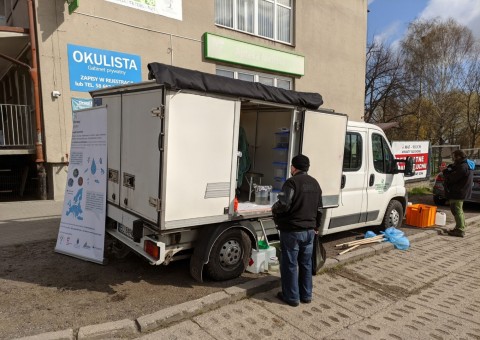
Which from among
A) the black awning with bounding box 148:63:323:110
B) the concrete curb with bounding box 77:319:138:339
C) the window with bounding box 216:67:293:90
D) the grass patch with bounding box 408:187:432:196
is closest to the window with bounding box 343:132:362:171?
the black awning with bounding box 148:63:323:110

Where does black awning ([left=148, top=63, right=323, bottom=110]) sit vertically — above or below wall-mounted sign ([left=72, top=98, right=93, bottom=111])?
below

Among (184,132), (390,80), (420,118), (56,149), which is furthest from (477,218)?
(390,80)

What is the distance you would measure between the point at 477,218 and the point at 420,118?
25534 mm

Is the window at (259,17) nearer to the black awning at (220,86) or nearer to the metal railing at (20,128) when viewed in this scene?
the metal railing at (20,128)

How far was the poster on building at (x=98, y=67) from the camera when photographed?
30.7ft

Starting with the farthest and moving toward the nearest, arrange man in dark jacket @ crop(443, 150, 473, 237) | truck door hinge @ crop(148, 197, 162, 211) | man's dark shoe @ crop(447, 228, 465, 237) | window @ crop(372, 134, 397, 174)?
man's dark shoe @ crop(447, 228, 465, 237), man in dark jacket @ crop(443, 150, 473, 237), window @ crop(372, 134, 397, 174), truck door hinge @ crop(148, 197, 162, 211)

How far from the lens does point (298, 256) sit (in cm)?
418

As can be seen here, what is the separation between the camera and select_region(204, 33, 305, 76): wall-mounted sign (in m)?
11.7

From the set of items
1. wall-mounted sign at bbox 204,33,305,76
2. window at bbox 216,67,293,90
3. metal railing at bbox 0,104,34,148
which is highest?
wall-mounted sign at bbox 204,33,305,76

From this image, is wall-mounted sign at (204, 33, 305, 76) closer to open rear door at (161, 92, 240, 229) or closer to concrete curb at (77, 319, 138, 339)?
open rear door at (161, 92, 240, 229)

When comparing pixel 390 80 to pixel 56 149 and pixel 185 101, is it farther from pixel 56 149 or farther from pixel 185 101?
pixel 185 101

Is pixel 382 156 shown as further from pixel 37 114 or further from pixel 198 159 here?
pixel 37 114

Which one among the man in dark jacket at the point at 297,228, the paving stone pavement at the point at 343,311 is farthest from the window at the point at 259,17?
the paving stone pavement at the point at 343,311

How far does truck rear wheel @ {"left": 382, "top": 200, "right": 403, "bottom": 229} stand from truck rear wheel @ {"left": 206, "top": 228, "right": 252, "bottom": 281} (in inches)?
147
